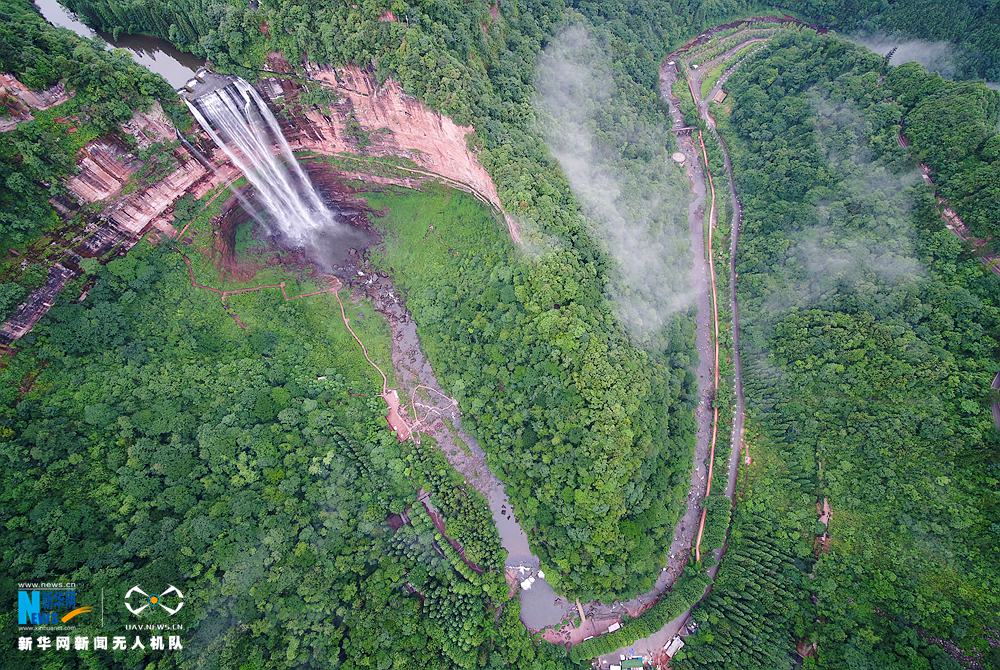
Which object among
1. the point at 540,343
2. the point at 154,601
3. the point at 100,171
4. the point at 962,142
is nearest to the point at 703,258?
the point at 962,142

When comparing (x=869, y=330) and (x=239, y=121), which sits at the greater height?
(x=239, y=121)

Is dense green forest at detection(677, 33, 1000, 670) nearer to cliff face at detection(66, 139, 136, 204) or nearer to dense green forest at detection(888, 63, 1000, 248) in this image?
dense green forest at detection(888, 63, 1000, 248)

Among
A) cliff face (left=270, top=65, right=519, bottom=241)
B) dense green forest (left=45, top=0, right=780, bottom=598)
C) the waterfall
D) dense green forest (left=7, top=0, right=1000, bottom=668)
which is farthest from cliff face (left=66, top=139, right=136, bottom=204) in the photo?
cliff face (left=270, top=65, right=519, bottom=241)

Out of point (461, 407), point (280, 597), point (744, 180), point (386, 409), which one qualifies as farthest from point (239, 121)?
point (744, 180)

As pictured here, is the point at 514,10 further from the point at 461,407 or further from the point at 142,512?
the point at 142,512

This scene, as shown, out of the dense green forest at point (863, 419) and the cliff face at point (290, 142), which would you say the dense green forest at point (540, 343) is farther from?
the dense green forest at point (863, 419)

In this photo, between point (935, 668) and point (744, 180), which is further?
point (744, 180)

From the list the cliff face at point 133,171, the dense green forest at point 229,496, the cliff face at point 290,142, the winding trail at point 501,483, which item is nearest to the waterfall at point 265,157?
the cliff face at point 290,142
